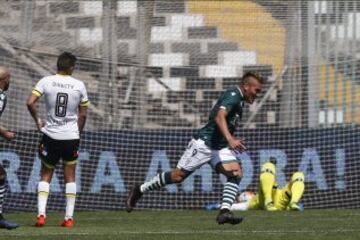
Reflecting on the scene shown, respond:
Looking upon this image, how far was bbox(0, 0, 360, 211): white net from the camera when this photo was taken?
1747 cm

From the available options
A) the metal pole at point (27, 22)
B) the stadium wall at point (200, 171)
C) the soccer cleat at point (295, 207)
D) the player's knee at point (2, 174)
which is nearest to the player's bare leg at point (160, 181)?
the player's knee at point (2, 174)

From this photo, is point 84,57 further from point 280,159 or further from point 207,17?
point 280,159

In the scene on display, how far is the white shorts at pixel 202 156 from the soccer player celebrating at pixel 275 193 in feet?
13.6

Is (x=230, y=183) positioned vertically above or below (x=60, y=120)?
below

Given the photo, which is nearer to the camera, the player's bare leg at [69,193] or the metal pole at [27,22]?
the player's bare leg at [69,193]

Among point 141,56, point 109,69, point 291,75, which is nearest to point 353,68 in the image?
point 291,75

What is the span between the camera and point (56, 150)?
1217cm

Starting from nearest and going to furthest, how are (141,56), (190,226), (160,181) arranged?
(190,226) < (160,181) < (141,56)

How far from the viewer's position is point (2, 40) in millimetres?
17172

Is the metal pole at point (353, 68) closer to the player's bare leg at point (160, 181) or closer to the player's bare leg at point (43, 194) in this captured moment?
the player's bare leg at point (160, 181)

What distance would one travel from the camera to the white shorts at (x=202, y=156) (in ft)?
40.0

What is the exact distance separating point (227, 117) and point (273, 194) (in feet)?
16.1

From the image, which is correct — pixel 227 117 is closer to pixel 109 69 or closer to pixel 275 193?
pixel 275 193

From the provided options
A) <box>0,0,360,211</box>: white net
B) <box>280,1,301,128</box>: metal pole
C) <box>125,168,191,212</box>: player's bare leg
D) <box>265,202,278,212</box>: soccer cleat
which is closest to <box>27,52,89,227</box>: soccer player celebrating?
<box>125,168,191,212</box>: player's bare leg
